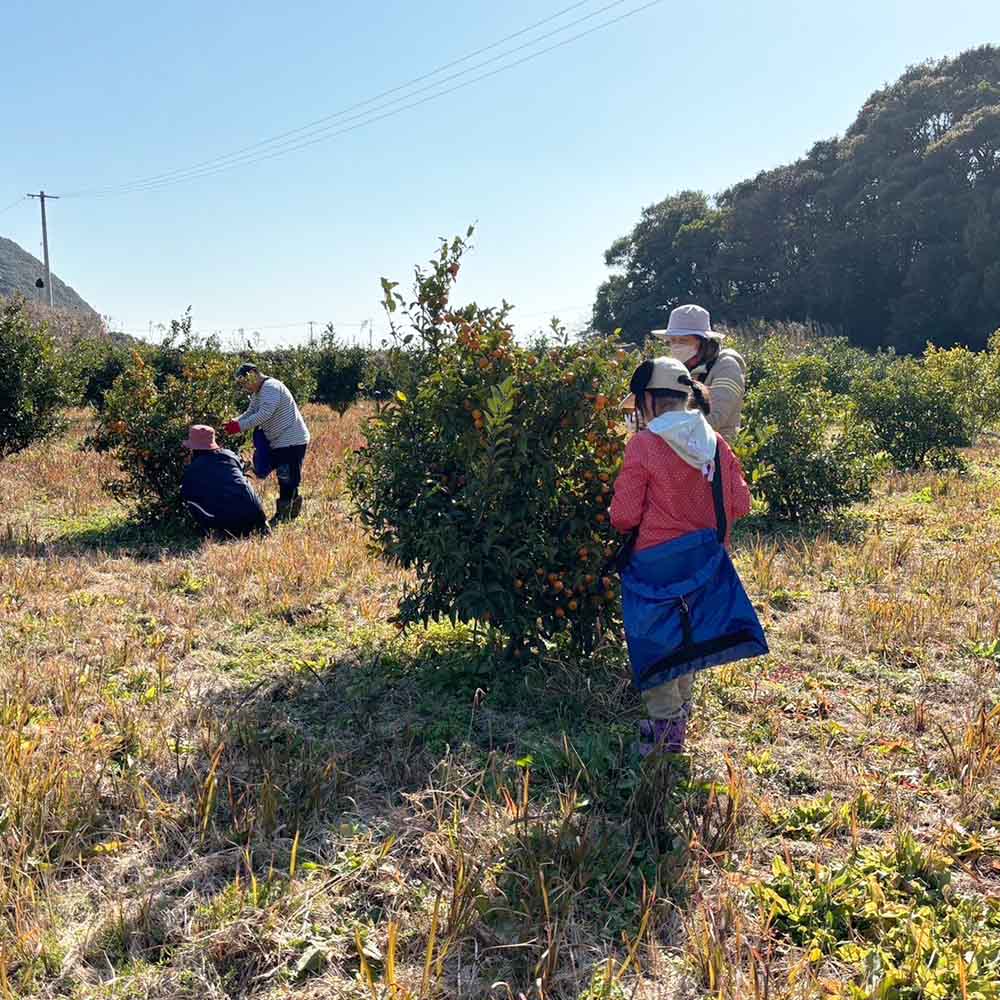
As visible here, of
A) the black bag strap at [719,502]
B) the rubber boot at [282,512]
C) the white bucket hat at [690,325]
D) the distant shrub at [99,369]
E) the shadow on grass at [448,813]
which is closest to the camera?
the shadow on grass at [448,813]

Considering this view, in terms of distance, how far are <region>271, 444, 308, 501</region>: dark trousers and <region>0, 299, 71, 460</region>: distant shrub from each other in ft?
12.1

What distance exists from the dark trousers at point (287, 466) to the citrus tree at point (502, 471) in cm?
427

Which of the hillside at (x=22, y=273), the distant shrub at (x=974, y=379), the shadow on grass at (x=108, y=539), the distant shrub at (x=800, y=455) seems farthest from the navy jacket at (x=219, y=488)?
the hillside at (x=22, y=273)

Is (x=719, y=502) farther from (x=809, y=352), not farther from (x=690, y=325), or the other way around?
(x=809, y=352)

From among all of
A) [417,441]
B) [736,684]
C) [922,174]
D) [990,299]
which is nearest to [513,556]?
[417,441]

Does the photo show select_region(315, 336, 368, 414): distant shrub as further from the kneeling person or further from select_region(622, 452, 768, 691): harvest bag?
select_region(622, 452, 768, 691): harvest bag

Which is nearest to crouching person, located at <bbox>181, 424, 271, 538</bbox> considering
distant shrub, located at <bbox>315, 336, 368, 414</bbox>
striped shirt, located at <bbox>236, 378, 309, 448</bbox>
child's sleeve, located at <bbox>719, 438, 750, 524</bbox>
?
striped shirt, located at <bbox>236, 378, 309, 448</bbox>

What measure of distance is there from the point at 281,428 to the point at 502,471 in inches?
189

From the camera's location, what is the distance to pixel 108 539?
7.04m

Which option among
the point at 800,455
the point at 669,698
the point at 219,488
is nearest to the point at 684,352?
the point at 669,698

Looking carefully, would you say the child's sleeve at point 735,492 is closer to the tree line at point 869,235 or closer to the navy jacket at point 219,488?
the navy jacket at point 219,488

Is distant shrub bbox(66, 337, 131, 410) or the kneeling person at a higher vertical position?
distant shrub bbox(66, 337, 131, 410)

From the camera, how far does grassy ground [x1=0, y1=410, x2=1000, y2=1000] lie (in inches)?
88.1

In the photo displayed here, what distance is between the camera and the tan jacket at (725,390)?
4.07 m
